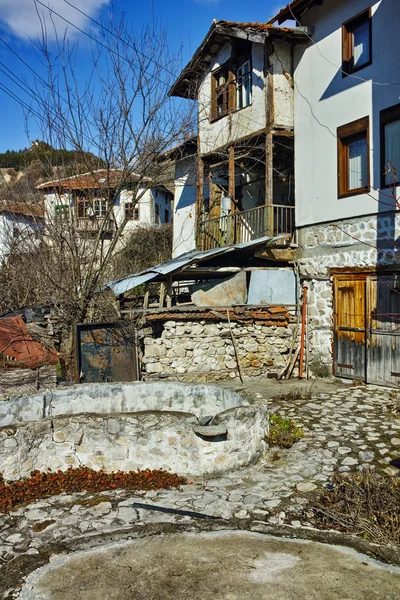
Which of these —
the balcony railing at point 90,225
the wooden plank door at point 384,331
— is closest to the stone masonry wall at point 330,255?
the wooden plank door at point 384,331

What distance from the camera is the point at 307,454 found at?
594cm

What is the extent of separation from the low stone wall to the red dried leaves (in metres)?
4.92

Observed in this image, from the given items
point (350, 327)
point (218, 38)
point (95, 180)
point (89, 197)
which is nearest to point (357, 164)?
point (350, 327)

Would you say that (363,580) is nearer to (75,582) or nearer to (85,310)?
(75,582)

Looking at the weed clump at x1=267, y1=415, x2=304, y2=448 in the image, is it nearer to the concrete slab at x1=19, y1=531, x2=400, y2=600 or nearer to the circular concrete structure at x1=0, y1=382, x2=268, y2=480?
the circular concrete structure at x1=0, y1=382, x2=268, y2=480

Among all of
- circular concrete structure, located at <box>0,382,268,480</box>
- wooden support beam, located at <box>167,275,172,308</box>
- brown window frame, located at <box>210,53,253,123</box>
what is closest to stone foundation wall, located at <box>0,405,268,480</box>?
circular concrete structure, located at <box>0,382,268,480</box>

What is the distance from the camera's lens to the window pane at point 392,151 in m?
9.05

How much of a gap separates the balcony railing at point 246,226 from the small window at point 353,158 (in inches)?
75.4

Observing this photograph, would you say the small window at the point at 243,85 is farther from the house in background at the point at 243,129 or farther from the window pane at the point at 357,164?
the window pane at the point at 357,164

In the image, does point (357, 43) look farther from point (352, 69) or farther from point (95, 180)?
point (95, 180)

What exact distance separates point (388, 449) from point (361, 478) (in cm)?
124

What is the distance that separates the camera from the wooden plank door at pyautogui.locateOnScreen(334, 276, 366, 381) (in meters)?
9.89

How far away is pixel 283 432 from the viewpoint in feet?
21.1

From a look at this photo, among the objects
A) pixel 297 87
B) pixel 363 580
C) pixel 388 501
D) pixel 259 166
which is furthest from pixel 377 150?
pixel 363 580
